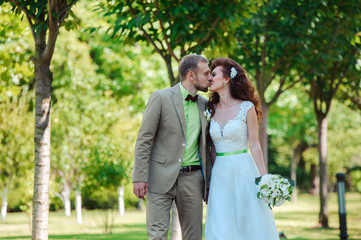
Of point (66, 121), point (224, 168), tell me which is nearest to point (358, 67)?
point (224, 168)

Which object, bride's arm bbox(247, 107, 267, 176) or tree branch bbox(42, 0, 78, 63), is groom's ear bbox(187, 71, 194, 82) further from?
tree branch bbox(42, 0, 78, 63)

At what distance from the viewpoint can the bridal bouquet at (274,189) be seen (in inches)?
176

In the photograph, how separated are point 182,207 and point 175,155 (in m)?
0.50

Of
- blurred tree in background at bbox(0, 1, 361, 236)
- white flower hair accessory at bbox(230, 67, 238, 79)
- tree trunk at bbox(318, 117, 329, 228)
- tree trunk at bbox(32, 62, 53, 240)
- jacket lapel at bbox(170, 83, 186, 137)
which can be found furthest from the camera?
tree trunk at bbox(318, 117, 329, 228)

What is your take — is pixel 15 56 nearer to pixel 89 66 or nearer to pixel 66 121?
pixel 66 121

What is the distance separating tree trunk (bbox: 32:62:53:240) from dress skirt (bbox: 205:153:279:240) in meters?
2.14

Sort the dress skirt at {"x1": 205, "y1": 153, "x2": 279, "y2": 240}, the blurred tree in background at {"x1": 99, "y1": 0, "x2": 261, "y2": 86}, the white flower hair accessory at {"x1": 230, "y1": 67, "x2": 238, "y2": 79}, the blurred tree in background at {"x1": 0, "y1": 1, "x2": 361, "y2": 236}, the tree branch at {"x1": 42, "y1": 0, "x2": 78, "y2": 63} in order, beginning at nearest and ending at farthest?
the dress skirt at {"x1": 205, "y1": 153, "x2": 279, "y2": 240} → the white flower hair accessory at {"x1": 230, "y1": 67, "x2": 238, "y2": 79} → the tree branch at {"x1": 42, "y1": 0, "x2": 78, "y2": 63} → the blurred tree in background at {"x1": 99, "y1": 0, "x2": 261, "y2": 86} → the blurred tree in background at {"x1": 0, "y1": 1, "x2": 361, "y2": 236}

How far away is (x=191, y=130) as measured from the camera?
4695 millimetres

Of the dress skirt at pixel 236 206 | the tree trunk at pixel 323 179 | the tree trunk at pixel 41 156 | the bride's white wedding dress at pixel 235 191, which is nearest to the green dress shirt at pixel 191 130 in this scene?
the bride's white wedding dress at pixel 235 191

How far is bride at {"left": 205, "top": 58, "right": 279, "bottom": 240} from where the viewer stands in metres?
4.73

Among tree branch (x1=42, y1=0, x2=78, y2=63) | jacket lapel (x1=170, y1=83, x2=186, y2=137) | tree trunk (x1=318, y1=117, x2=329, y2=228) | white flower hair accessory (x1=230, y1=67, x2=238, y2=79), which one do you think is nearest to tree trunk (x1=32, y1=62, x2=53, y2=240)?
tree branch (x1=42, y1=0, x2=78, y2=63)

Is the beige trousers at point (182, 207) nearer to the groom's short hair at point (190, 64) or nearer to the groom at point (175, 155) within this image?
the groom at point (175, 155)

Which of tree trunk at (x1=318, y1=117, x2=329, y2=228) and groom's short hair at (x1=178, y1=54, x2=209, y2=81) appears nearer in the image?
groom's short hair at (x1=178, y1=54, x2=209, y2=81)

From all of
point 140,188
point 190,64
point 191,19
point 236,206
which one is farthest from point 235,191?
point 191,19
